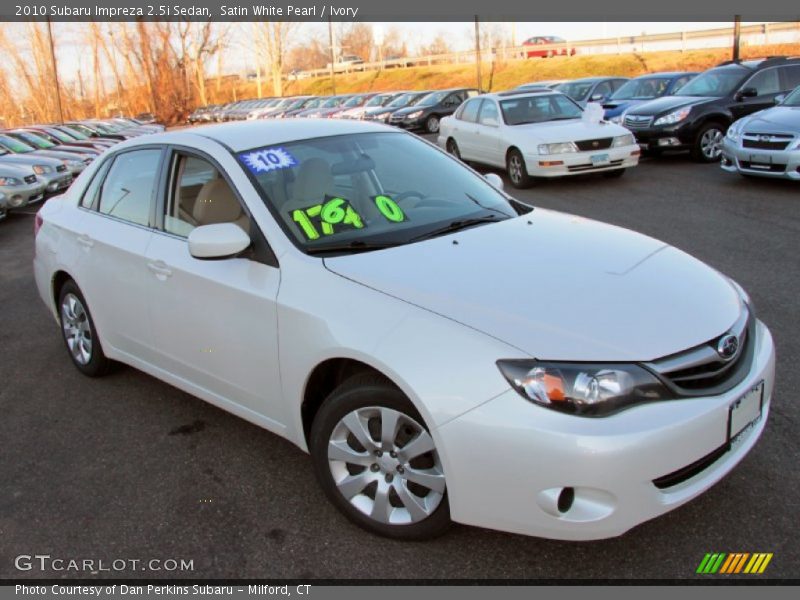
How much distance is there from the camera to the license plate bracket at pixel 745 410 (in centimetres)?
268

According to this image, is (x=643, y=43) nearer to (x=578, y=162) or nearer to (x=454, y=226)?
(x=578, y=162)

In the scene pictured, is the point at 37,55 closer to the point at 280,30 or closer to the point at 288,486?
the point at 280,30

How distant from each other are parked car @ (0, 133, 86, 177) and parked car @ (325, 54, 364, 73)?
54.9 m

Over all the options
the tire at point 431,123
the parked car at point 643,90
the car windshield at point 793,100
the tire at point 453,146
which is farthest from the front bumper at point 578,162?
the tire at point 431,123

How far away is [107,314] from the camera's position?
173 inches

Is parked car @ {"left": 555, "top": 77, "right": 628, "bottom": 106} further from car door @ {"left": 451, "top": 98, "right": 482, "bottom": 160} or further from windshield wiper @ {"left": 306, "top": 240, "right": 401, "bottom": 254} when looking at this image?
windshield wiper @ {"left": 306, "top": 240, "right": 401, "bottom": 254}

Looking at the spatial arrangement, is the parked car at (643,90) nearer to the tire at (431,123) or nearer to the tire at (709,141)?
the tire at (709,141)

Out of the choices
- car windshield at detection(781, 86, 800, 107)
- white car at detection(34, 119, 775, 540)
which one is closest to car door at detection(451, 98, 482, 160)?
car windshield at detection(781, 86, 800, 107)

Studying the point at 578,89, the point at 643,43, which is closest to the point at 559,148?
the point at 578,89

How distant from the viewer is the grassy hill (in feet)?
128

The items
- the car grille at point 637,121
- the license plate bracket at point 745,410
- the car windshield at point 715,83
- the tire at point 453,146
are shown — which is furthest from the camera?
the tire at point 453,146

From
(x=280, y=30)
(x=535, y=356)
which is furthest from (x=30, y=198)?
(x=280, y=30)

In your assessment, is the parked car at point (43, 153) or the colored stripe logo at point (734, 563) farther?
the parked car at point (43, 153)

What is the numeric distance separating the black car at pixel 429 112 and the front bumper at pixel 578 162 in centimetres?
1365
